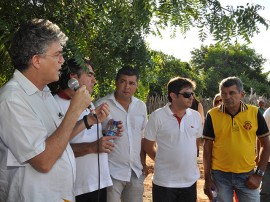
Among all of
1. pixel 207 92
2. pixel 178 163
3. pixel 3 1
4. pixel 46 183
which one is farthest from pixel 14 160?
pixel 207 92

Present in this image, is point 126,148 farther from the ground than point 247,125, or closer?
closer

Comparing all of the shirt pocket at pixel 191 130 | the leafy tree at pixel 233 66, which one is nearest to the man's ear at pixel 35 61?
the shirt pocket at pixel 191 130

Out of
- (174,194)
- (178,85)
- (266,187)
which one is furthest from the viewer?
(266,187)

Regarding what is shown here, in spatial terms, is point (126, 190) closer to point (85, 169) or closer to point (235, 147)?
point (85, 169)

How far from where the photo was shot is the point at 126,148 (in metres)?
4.05

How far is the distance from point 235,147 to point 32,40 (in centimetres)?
273

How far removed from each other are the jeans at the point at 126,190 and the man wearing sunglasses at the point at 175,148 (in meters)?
0.21

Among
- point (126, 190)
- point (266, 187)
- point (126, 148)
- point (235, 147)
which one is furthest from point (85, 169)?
point (266, 187)

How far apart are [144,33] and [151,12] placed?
35 centimetres

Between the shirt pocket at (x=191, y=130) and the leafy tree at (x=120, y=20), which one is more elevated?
the leafy tree at (x=120, y=20)

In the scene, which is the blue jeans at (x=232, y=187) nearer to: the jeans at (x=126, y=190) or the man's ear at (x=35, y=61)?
the jeans at (x=126, y=190)

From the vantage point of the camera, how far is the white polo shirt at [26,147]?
205 cm

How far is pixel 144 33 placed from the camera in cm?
271

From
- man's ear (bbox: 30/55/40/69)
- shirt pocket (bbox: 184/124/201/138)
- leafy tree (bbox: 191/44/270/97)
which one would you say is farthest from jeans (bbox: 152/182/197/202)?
leafy tree (bbox: 191/44/270/97)
